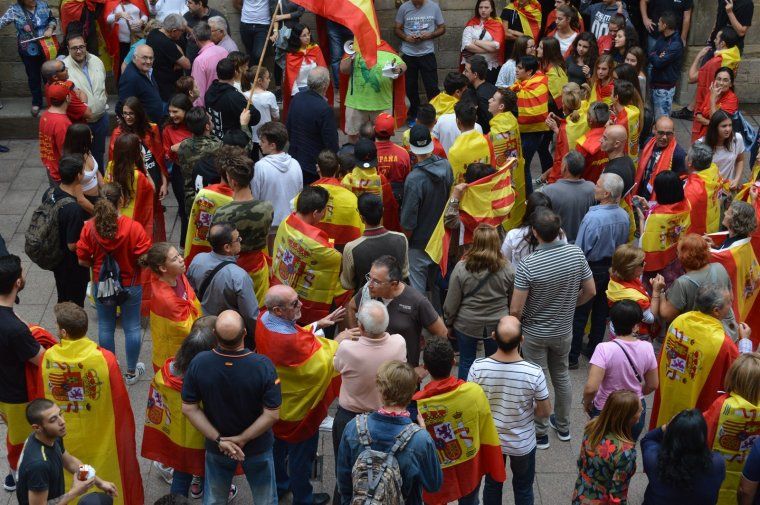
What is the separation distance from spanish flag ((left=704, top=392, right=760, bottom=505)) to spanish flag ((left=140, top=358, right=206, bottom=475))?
3103mm

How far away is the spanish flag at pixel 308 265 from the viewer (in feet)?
23.9

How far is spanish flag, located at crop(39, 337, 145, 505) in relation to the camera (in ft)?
19.9

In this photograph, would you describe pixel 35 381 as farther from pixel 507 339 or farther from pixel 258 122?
pixel 258 122

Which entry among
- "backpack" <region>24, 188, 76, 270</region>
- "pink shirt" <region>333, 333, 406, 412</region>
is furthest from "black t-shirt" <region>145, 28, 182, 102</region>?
"pink shirt" <region>333, 333, 406, 412</region>

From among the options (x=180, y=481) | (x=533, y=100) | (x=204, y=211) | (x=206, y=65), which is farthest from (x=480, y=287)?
(x=206, y=65)

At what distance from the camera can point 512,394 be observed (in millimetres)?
5871

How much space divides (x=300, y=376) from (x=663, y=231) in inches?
136

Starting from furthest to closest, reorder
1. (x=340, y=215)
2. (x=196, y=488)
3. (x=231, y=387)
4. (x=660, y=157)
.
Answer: (x=660, y=157) → (x=340, y=215) → (x=196, y=488) → (x=231, y=387)

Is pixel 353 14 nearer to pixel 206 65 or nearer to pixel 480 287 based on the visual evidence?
pixel 206 65

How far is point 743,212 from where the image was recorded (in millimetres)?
7332

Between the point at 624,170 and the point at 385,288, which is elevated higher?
the point at 385,288

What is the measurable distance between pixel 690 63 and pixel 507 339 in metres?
9.08

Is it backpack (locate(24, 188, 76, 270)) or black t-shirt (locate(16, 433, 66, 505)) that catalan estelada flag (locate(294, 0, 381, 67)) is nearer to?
backpack (locate(24, 188, 76, 270))

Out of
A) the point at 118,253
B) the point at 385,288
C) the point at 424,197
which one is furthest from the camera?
the point at 424,197
